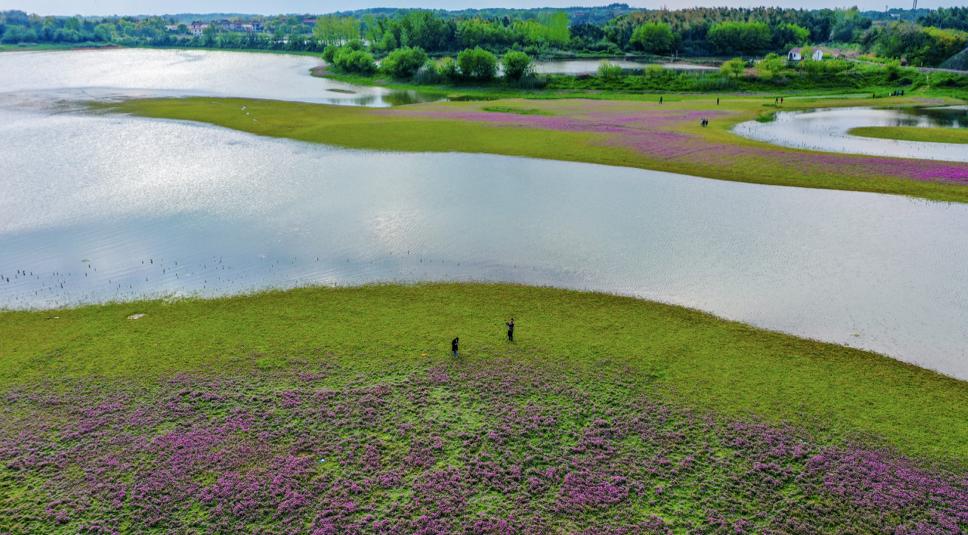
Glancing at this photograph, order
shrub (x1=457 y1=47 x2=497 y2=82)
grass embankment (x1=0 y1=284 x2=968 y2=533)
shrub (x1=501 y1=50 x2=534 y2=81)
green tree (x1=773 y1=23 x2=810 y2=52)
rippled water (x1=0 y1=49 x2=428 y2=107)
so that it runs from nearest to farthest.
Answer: grass embankment (x1=0 y1=284 x2=968 y2=533) → rippled water (x1=0 y1=49 x2=428 y2=107) → shrub (x1=501 y1=50 x2=534 y2=81) → shrub (x1=457 y1=47 x2=497 y2=82) → green tree (x1=773 y1=23 x2=810 y2=52)

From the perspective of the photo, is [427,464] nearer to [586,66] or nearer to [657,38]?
[586,66]

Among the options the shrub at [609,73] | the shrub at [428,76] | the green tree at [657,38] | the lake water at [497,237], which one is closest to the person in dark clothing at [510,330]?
the lake water at [497,237]

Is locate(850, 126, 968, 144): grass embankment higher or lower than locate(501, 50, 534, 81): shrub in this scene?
lower

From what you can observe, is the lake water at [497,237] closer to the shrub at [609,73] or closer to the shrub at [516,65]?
the shrub at [516,65]

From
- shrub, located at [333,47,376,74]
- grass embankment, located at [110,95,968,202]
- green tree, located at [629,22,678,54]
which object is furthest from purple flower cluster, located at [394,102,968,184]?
green tree, located at [629,22,678,54]

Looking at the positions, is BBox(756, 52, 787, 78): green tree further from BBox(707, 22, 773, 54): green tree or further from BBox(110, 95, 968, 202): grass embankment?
BBox(707, 22, 773, 54): green tree

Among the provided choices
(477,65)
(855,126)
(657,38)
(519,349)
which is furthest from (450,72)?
(519,349)
